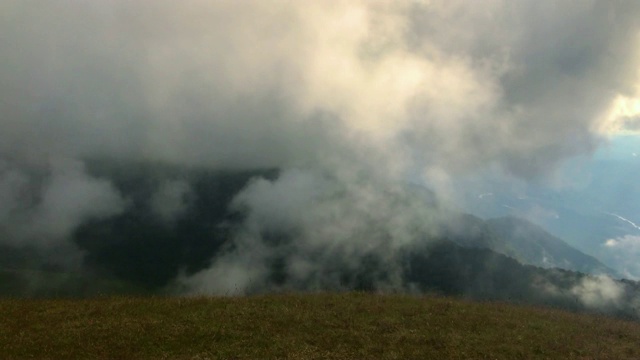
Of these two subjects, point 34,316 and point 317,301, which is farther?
point 317,301

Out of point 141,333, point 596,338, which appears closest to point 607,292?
point 596,338

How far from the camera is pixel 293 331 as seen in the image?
2050cm

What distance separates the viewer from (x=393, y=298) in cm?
2717

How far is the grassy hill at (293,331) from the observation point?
18500 mm

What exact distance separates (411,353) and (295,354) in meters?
4.57

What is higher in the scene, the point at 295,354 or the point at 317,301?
the point at 317,301

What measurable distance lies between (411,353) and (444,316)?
221 inches

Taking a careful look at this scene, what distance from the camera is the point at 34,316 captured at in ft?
71.3

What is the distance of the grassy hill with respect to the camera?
1850 centimetres

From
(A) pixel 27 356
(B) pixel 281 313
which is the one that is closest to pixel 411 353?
(B) pixel 281 313

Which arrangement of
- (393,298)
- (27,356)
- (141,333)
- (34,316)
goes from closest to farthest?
(27,356) < (141,333) < (34,316) < (393,298)

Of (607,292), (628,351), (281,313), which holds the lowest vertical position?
(628,351)

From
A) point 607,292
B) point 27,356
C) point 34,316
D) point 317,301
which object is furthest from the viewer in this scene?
point 607,292

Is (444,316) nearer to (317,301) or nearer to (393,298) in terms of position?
(393,298)
